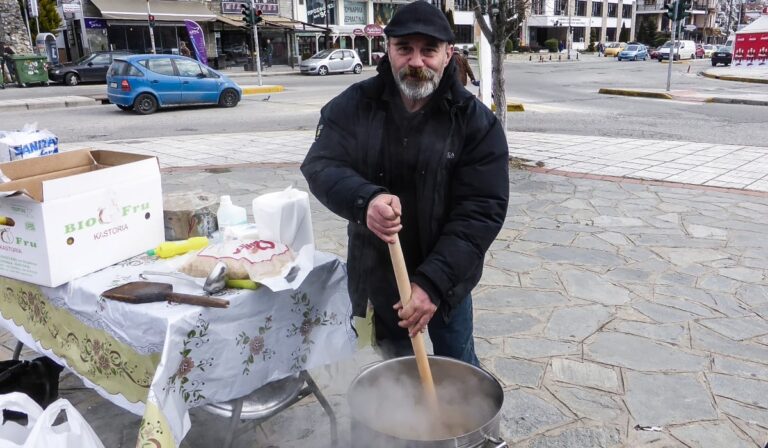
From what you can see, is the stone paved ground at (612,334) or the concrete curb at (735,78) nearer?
the stone paved ground at (612,334)

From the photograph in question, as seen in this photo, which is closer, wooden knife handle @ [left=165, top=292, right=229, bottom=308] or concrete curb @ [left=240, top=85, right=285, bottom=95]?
wooden knife handle @ [left=165, top=292, right=229, bottom=308]

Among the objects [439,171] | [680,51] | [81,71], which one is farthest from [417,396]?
[680,51]

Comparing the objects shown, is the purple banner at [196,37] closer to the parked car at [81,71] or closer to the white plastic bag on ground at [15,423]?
the parked car at [81,71]

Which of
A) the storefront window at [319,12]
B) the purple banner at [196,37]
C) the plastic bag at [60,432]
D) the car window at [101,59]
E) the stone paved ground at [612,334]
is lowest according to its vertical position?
the stone paved ground at [612,334]

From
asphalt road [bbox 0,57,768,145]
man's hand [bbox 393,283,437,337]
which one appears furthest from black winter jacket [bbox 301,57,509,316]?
asphalt road [bbox 0,57,768,145]

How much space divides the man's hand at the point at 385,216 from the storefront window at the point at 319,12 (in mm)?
41245

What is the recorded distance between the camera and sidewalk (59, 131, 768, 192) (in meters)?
7.90

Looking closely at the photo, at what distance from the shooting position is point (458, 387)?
6.56ft

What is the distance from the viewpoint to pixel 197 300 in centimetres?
193

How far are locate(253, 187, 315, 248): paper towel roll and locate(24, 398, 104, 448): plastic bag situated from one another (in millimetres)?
862

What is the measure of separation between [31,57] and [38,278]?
23899mm

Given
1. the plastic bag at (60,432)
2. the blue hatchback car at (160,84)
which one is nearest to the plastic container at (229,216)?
the plastic bag at (60,432)

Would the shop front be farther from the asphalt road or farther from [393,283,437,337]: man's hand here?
[393,283,437,337]: man's hand

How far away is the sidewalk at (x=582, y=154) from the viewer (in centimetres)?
790
